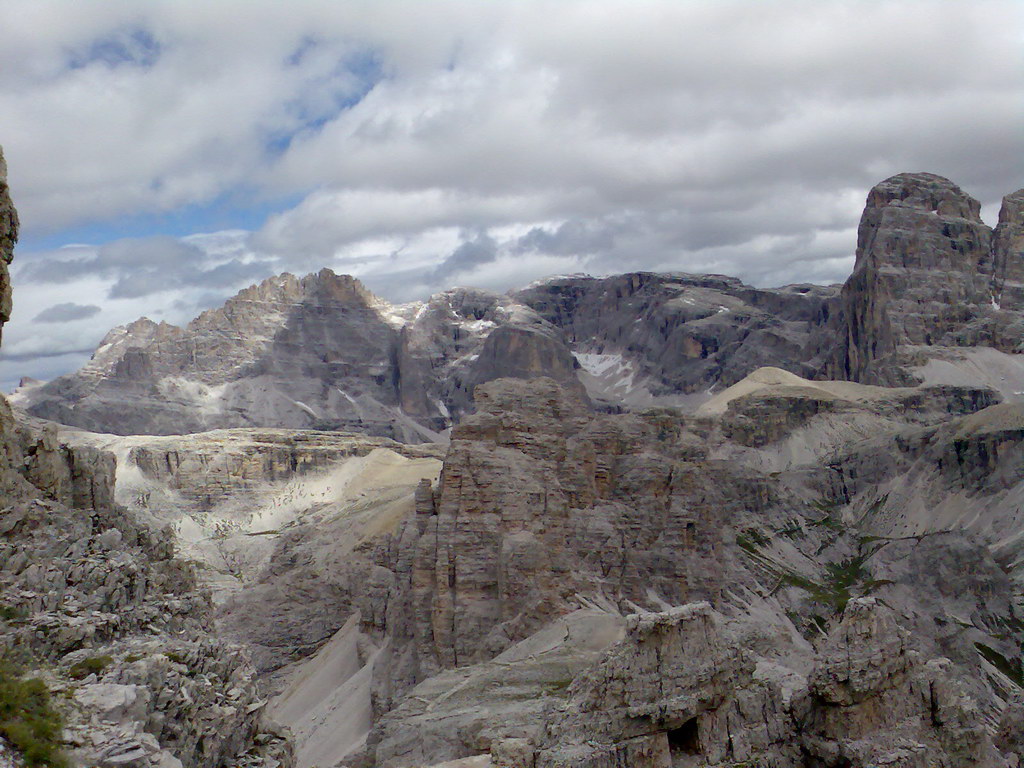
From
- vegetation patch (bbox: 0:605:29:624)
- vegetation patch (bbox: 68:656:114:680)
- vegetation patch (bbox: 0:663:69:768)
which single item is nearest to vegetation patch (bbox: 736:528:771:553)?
vegetation patch (bbox: 68:656:114:680)

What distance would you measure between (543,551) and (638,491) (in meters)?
23.0

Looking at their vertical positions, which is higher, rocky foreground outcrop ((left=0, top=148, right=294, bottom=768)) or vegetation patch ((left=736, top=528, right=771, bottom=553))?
rocky foreground outcrop ((left=0, top=148, right=294, bottom=768))

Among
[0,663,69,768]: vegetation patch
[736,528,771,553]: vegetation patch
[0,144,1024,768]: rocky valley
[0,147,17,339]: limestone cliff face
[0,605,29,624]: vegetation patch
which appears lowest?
[736,528,771,553]: vegetation patch

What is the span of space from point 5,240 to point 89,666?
→ 10550 millimetres

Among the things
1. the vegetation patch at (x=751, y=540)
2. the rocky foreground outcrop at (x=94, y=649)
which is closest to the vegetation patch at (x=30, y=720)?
the rocky foreground outcrop at (x=94, y=649)

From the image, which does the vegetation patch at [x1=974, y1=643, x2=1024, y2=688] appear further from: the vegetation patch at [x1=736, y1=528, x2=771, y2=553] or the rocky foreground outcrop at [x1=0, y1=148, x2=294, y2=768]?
the rocky foreground outcrop at [x1=0, y1=148, x2=294, y2=768]

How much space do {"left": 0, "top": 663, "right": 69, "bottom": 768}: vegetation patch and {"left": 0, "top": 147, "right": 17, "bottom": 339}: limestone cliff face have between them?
9.29 metres

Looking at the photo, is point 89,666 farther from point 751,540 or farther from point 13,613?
point 751,540

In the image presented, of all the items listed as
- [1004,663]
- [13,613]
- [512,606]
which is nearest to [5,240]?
[13,613]

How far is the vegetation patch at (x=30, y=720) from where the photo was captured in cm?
1825

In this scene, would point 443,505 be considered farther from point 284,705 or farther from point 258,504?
point 258,504

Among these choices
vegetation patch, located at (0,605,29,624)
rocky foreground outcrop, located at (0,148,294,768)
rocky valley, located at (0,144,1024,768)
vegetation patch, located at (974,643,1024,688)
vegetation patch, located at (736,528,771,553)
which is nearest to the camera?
rocky foreground outcrop, located at (0,148,294,768)

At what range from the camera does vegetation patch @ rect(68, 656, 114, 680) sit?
2117cm

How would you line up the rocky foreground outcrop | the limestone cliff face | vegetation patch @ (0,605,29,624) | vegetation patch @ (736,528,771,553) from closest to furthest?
1. the rocky foreground outcrop
2. vegetation patch @ (0,605,29,624)
3. the limestone cliff face
4. vegetation patch @ (736,528,771,553)
